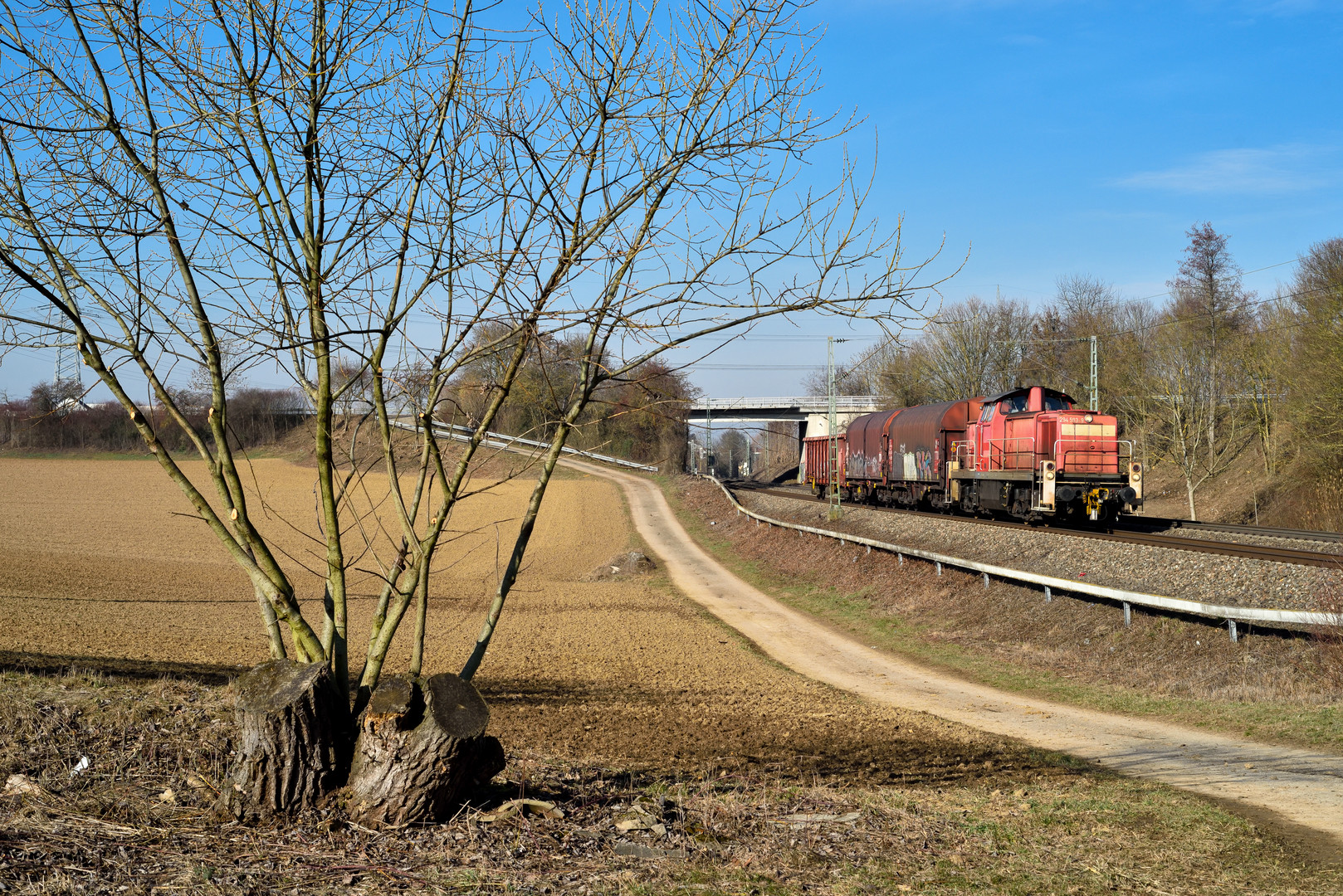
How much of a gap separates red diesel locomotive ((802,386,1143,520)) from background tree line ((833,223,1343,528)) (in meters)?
2.52

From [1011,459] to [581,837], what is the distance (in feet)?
77.0

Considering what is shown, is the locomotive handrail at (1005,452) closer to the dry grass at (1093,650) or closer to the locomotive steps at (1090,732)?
the dry grass at (1093,650)

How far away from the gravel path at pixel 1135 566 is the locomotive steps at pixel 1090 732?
3.87 metres

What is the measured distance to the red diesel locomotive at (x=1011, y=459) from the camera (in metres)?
23.5

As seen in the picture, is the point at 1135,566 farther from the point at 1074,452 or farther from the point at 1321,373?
the point at 1321,373

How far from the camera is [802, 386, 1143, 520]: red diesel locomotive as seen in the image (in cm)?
2352

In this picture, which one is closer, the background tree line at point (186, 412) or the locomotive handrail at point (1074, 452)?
the background tree line at point (186, 412)

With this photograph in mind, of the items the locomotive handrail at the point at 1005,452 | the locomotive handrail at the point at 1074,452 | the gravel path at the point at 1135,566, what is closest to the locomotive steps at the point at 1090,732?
the gravel path at the point at 1135,566

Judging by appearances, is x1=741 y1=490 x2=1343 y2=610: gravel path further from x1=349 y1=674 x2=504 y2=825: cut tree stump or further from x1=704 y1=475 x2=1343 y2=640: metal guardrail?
x1=349 y1=674 x2=504 y2=825: cut tree stump

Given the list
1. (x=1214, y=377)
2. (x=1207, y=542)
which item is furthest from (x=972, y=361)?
(x=1207, y=542)

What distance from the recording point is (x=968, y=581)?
2048 cm

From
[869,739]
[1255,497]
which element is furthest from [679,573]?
[1255,497]

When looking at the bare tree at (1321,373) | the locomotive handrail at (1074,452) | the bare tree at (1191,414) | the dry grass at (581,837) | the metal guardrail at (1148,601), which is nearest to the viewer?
the dry grass at (581,837)

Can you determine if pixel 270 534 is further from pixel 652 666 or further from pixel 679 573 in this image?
pixel 652 666
